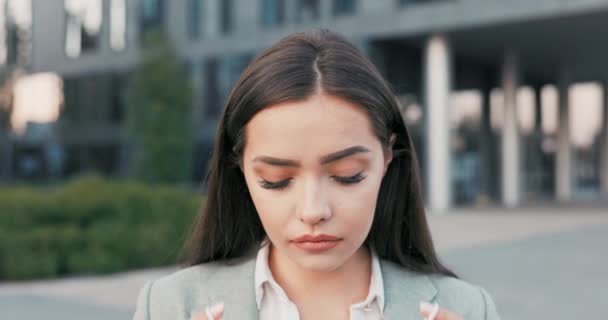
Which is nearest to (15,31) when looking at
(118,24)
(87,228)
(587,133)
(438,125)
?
(118,24)

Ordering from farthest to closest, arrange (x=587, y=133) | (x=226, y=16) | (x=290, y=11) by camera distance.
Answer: (x=587, y=133), (x=226, y=16), (x=290, y=11)

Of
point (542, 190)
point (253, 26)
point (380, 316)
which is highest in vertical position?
point (253, 26)

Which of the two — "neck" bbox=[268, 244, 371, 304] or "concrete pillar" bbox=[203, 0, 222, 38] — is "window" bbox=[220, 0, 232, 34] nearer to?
"concrete pillar" bbox=[203, 0, 222, 38]

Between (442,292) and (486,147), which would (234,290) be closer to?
(442,292)

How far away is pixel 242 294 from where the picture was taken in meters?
1.56

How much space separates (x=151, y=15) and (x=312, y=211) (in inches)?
1130

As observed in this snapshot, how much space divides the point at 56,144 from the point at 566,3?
2424 centimetres

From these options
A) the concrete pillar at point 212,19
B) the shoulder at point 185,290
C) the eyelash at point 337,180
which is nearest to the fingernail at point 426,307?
the eyelash at point 337,180

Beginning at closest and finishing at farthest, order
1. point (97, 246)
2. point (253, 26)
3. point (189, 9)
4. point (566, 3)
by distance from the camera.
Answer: point (97, 246)
point (566, 3)
point (253, 26)
point (189, 9)

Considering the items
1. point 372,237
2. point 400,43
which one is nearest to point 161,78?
Result: point 400,43

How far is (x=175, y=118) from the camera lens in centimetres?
2575

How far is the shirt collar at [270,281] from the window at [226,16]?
24891mm

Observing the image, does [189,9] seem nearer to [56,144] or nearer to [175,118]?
[175,118]

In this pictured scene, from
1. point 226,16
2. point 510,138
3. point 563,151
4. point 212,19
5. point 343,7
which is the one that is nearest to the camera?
point 343,7
